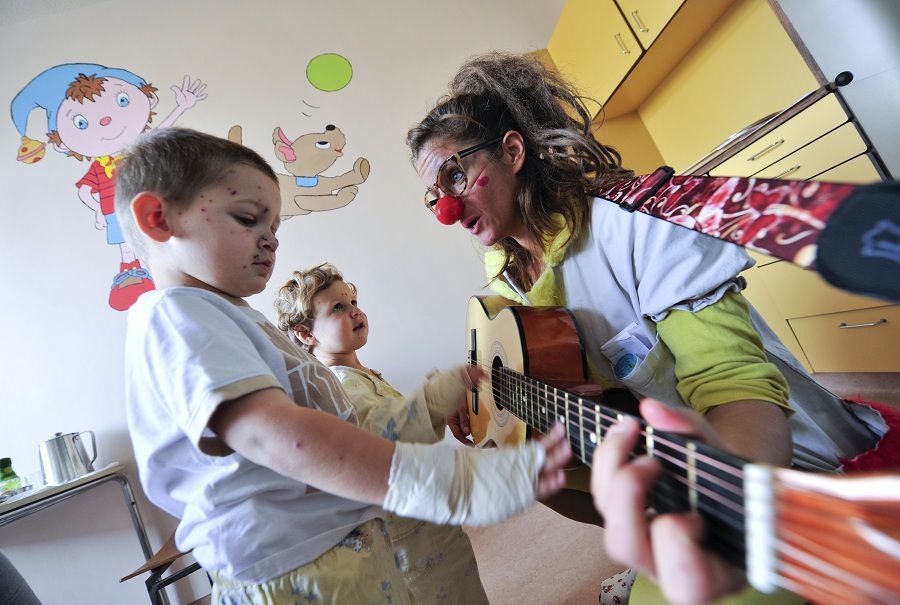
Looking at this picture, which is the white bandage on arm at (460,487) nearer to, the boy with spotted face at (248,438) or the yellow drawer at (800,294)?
the boy with spotted face at (248,438)

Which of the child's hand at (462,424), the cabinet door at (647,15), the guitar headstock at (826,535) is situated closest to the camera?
the guitar headstock at (826,535)

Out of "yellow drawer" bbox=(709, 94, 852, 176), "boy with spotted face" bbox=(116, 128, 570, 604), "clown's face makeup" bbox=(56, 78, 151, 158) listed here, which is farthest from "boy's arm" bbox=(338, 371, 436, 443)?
"clown's face makeup" bbox=(56, 78, 151, 158)

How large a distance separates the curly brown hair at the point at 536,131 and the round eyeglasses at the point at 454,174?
0.02 m

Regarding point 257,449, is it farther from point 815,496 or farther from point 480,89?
point 480,89

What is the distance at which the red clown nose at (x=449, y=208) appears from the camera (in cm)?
112

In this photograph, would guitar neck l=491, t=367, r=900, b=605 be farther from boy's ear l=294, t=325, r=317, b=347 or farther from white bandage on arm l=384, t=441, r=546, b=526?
boy's ear l=294, t=325, r=317, b=347

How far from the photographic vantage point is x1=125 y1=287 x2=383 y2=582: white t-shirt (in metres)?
0.52

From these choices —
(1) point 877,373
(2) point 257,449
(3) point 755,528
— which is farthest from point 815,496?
(1) point 877,373

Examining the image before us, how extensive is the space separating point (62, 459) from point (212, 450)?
6.75ft

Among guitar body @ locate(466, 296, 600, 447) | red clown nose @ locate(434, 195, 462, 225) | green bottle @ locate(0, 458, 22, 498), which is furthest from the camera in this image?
green bottle @ locate(0, 458, 22, 498)

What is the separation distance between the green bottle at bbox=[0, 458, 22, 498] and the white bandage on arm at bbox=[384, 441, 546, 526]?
2.35 meters

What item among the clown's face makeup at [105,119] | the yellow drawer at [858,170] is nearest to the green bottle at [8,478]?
the clown's face makeup at [105,119]

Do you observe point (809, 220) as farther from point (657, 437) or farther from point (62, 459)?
point (62, 459)

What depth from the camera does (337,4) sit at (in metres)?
2.73
